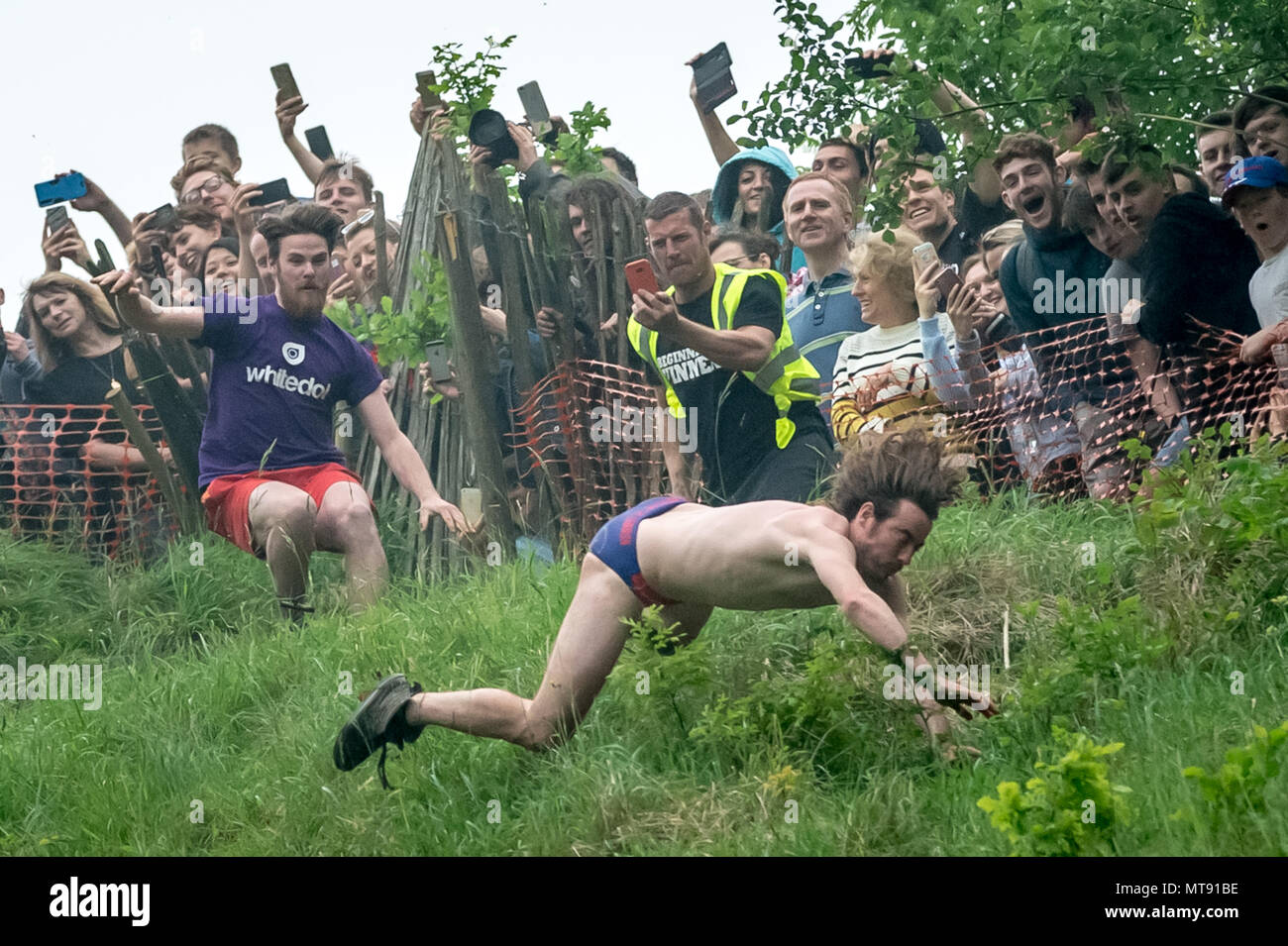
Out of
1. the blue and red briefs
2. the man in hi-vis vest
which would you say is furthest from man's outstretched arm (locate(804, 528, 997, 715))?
the man in hi-vis vest

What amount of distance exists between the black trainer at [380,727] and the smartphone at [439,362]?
80.0 inches

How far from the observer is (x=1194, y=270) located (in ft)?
23.2

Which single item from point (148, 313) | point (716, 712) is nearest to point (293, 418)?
point (148, 313)

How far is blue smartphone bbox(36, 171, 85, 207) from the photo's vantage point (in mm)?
8227

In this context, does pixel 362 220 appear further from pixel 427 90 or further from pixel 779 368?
pixel 779 368

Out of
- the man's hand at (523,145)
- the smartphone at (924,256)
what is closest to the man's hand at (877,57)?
the smartphone at (924,256)

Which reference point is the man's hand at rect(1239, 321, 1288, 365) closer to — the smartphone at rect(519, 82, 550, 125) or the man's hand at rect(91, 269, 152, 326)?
the smartphone at rect(519, 82, 550, 125)

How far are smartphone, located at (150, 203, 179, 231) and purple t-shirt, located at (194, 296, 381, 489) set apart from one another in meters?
0.85

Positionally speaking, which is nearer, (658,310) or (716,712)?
(716,712)

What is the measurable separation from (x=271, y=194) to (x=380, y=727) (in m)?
3.13

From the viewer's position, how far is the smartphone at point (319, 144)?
8227 mm

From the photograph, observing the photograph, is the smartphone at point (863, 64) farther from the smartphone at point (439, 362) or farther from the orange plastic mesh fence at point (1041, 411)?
the smartphone at point (439, 362)
